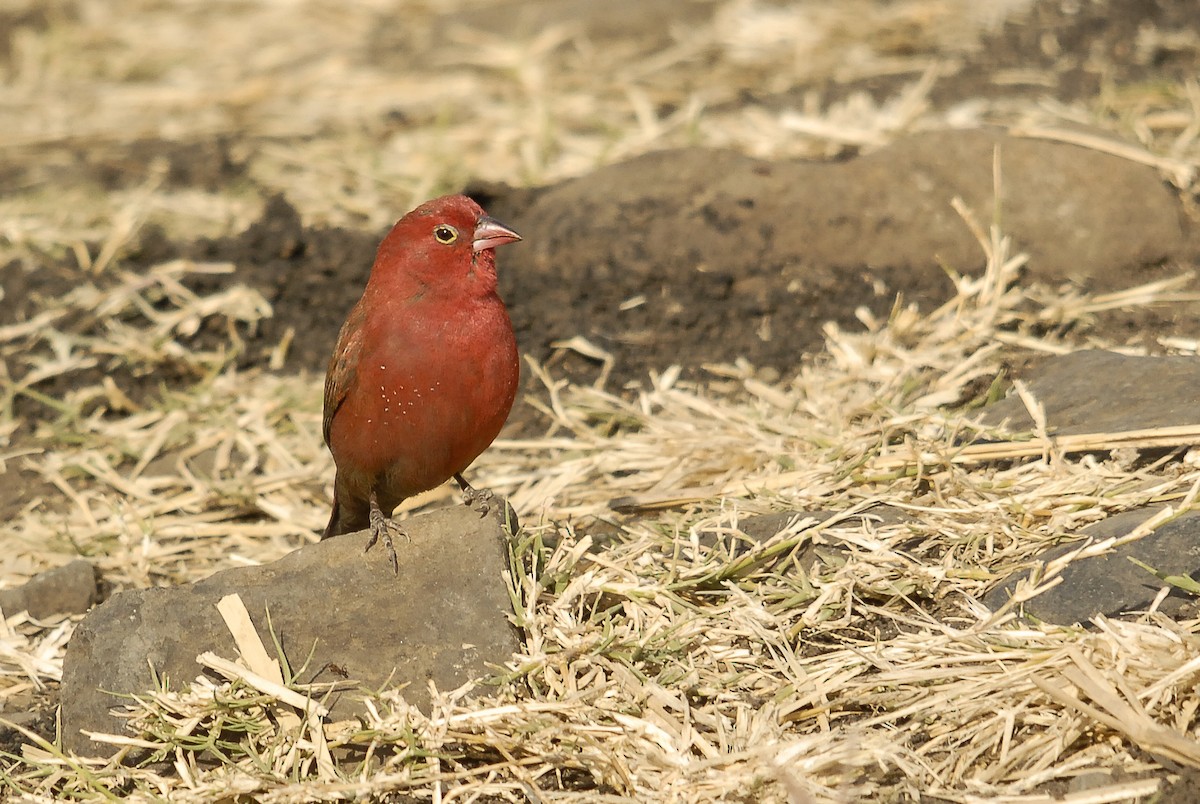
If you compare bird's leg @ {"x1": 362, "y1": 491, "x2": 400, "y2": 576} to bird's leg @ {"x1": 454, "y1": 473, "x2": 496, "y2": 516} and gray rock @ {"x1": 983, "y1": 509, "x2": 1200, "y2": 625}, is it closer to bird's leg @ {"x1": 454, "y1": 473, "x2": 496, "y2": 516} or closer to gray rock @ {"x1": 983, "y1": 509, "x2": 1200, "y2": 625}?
bird's leg @ {"x1": 454, "y1": 473, "x2": 496, "y2": 516}

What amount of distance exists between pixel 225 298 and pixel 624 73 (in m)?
3.55

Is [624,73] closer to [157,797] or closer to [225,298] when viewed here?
[225,298]

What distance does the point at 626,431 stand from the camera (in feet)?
19.2

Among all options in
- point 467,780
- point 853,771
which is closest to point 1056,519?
point 853,771

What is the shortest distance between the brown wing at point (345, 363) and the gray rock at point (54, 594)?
1123 mm

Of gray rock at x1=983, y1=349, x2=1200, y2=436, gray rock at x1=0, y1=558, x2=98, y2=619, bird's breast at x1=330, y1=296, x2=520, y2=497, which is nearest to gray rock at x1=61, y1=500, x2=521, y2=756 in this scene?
bird's breast at x1=330, y1=296, x2=520, y2=497

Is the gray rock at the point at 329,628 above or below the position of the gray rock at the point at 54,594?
above

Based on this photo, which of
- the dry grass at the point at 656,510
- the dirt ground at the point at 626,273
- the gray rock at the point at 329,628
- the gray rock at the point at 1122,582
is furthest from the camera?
the dirt ground at the point at 626,273

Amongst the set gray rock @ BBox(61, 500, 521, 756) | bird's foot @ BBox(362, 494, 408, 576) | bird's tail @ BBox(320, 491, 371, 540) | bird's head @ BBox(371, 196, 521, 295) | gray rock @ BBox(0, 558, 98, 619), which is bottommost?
gray rock @ BBox(0, 558, 98, 619)

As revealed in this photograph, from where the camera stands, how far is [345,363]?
465cm

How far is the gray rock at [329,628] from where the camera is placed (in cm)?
411

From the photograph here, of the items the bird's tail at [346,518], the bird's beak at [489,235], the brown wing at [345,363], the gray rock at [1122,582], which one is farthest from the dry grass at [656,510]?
the bird's beak at [489,235]

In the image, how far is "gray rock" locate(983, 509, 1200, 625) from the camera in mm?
3959

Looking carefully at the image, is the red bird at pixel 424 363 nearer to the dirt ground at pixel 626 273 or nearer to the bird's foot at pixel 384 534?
the bird's foot at pixel 384 534
